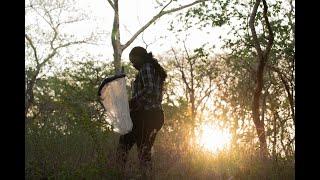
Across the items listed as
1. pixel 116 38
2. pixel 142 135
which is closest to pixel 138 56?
pixel 142 135

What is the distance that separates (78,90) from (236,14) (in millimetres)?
11044

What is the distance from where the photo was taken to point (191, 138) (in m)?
Answer: 7.80

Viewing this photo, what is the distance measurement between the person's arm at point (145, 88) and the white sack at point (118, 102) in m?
0.16

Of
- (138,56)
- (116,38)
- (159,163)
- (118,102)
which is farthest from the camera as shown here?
(116,38)

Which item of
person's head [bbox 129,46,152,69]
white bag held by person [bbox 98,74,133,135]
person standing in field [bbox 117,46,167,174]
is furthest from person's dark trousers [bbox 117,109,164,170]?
person's head [bbox 129,46,152,69]

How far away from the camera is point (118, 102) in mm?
6148

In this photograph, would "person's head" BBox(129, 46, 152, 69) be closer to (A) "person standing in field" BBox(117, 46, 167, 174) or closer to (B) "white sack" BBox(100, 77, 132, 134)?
(A) "person standing in field" BBox(117, 46, 167, 174)

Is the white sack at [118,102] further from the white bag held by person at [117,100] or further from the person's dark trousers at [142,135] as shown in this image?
the person's dark trousers at [142,135]

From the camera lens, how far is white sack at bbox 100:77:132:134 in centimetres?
611

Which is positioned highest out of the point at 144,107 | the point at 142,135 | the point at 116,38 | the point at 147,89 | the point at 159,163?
the point at 116,38

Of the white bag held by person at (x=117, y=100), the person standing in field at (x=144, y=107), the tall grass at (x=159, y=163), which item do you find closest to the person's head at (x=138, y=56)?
the person standing in field at (x=144, y=107)

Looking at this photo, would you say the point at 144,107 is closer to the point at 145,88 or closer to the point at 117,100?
the point at 145,88

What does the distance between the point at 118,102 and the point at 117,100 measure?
0.03 metres
